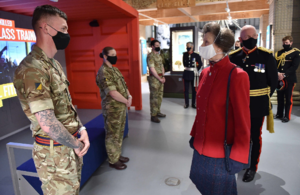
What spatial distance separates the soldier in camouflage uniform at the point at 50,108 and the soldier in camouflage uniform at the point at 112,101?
3.91 ft

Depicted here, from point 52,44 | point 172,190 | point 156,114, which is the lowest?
point 172,190

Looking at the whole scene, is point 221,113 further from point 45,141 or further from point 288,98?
point 288,98

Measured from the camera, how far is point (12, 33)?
3.85 m

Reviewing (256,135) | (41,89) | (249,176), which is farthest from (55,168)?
(249,176)

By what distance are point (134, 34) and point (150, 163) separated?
3.52 meters

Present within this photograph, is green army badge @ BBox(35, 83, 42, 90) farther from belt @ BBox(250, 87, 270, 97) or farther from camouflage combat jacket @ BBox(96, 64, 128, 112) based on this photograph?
belt @ BBox(250, 87, 270, 97)

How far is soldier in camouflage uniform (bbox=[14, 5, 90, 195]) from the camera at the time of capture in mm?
1265

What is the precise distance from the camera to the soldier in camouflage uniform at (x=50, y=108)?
126 cm

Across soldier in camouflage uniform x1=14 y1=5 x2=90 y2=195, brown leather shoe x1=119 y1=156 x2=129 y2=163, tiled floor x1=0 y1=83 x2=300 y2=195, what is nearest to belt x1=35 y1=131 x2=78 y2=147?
soldier in camouflage uniform x1=14 y1=5 x2=90 y2=195

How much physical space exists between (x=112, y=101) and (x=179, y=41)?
18.4 feet

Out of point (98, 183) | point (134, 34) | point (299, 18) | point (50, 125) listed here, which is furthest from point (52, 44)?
point (299, 18)

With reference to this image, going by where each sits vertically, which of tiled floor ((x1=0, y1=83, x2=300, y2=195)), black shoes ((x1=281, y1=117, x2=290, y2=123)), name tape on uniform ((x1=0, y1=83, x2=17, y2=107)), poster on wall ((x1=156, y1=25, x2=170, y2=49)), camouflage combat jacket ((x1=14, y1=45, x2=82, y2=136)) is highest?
poster on wall ((x1=156, y1=25, x2=170, y2=49))

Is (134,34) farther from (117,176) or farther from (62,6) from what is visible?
(117,176)

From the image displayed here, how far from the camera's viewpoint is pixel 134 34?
5492mm
